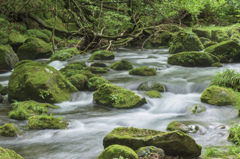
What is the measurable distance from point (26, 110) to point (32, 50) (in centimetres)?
806

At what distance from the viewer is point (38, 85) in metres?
7.51

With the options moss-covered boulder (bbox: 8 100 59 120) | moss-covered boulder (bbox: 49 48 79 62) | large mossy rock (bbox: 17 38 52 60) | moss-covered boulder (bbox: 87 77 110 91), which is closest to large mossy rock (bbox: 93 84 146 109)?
moss-covered boulder (bbox: 87 77 110 91)

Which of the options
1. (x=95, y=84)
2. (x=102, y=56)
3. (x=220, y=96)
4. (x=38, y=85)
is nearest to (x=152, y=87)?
(x=95, y=84)

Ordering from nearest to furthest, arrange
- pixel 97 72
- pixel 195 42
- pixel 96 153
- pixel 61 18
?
pixel 96 153
pixel 97 72
pixel 195 42
pixel 61 18

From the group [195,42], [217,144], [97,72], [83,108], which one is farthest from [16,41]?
[217,144]

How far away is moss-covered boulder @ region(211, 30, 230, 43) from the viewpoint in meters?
15.9

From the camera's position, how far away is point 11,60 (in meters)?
11.8

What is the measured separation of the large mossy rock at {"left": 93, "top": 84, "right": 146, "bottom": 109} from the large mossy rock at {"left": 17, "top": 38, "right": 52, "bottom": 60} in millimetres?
7734

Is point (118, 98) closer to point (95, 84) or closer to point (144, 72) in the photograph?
point (95, 84)

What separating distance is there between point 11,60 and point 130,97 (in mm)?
7279

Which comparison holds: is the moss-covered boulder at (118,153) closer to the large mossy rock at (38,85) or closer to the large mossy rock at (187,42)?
the large mossy rock at (38,85)

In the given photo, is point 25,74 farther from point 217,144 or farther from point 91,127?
point 217,144

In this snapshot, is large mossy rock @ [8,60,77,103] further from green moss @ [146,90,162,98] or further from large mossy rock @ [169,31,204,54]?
large mossy rock @ [169,31,204,54]

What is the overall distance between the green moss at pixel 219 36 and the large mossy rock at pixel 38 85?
446 inches
